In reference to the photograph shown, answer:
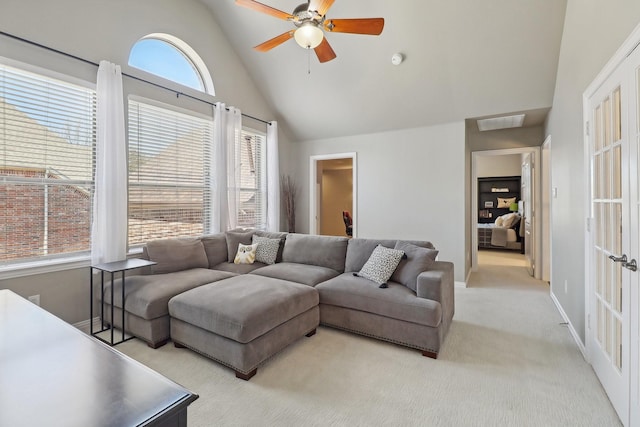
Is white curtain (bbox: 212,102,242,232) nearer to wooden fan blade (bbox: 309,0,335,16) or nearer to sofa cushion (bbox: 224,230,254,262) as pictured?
sofa cushion (bbox: 224,230,254,262)

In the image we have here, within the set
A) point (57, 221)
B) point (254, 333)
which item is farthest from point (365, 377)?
point (57, 221)

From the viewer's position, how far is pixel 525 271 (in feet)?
18.8

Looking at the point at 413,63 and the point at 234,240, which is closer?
the point at 413,63

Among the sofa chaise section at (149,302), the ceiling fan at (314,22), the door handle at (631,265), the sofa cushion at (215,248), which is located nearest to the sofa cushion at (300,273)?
the sofa chaise section at (149,302)

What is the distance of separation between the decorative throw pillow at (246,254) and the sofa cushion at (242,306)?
3.39 feet

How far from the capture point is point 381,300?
274 cm

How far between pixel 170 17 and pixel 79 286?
339 cm

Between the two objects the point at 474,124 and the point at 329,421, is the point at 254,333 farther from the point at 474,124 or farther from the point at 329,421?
the point at 474,124

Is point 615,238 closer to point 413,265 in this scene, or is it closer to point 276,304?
point 413,265

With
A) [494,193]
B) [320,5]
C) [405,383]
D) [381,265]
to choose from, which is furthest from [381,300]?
[494,193]

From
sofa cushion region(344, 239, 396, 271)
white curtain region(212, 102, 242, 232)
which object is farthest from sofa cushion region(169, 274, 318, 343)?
white curtain region(212, 102, 242, 232)

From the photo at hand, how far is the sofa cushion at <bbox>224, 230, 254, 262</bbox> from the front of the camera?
4.17 metres

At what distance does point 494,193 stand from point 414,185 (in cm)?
554

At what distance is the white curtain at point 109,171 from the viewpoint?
319 cm
